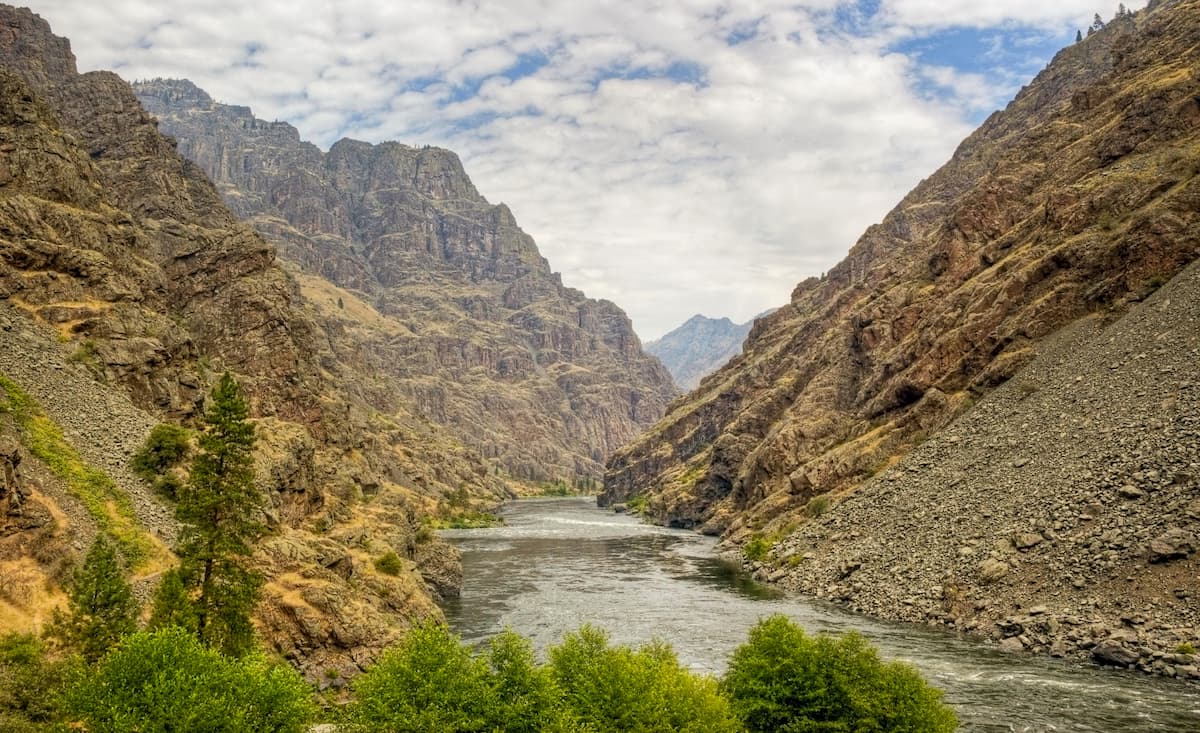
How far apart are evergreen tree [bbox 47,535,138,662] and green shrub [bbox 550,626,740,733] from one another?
1785cm

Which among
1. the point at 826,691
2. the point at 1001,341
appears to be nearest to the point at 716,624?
the point at 826,691

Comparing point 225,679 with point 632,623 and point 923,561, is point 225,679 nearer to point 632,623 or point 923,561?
point 632,623

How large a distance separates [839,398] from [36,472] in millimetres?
121236

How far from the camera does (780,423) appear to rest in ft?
487

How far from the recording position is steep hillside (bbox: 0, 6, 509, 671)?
46.8m

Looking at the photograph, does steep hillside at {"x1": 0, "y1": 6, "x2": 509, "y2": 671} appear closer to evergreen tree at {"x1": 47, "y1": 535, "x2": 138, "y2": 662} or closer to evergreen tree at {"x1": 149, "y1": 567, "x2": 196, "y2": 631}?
evergreen tree at {"x1": 47, "y1": 535, "x2": 138, "y2": 662}

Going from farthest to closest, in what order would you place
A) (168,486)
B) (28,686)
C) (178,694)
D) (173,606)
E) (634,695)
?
(168,486)
(173,606)
(634,695)
(28,686)
(178,694)

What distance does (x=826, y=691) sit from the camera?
32.1 metres

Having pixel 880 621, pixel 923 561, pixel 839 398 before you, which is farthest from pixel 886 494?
pixel 839 398

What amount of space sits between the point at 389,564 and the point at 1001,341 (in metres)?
78.6

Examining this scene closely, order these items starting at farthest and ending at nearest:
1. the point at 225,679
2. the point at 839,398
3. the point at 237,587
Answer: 1. the point at 839,398
2. the point at 237,587
3. the point at 225,679

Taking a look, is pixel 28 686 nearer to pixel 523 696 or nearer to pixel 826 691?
pixel 523 696

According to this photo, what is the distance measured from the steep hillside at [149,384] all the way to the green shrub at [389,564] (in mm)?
678

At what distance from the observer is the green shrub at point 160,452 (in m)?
53.0
